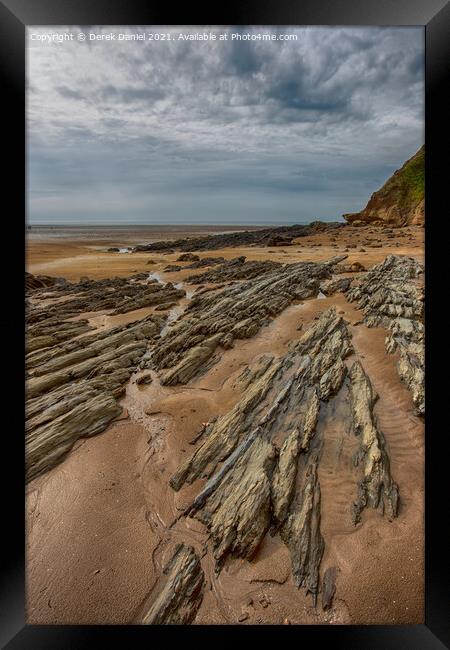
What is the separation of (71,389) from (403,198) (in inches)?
204

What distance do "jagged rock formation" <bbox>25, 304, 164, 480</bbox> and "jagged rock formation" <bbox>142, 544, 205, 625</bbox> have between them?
1.93 meters

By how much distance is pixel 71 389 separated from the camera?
4.57 metres

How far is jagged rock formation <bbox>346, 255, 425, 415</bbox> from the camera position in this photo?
13.5ft

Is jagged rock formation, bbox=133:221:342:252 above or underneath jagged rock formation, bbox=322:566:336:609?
above

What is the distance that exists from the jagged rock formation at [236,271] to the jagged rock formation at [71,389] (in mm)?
2487

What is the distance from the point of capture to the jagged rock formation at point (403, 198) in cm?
354

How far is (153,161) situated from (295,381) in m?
3.81

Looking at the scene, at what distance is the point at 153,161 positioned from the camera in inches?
179

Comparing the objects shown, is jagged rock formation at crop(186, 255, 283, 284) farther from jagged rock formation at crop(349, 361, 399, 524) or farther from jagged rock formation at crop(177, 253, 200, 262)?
jagged rock formation at crop(349, 361, 399, 524)

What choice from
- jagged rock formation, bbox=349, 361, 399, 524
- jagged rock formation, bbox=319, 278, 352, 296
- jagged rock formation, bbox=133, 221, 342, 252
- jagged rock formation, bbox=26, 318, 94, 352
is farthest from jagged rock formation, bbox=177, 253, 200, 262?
jagged rock formation, bbox=349, 361, 399, 524

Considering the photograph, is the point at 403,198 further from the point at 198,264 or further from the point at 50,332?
the point at 50,332
